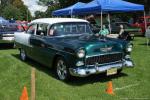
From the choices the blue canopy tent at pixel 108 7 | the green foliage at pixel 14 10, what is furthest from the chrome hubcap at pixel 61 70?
the green foliage at pixel 14 10

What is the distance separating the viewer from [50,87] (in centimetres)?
784

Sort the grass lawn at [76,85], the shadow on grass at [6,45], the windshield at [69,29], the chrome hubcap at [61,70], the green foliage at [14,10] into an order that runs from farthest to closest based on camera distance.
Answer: the green foliage at [14,10] < the shadow on grass at [6,45] < the windshield at [69,29] < the chrome hubcap at [61,70] < the grass lawn at [76,85]

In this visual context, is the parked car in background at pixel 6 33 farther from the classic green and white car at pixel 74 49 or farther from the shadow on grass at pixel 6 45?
the classic green and white car at pixel 74 49

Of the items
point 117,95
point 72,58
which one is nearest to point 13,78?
point 72,58

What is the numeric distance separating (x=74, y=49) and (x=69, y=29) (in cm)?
187

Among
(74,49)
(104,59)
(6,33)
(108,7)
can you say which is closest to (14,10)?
(108,7)

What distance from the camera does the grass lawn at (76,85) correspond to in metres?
7.08

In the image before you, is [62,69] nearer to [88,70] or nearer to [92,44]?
[88,70]

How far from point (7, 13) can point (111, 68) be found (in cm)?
7476

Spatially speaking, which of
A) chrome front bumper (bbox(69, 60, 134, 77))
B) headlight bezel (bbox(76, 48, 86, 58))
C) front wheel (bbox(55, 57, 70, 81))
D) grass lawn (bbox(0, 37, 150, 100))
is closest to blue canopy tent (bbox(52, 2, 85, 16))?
grass lawn (bbox(0, 37, 150, 100))

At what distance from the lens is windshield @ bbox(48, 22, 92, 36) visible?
9.20 meters

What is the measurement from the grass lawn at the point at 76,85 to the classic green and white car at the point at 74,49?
344mm

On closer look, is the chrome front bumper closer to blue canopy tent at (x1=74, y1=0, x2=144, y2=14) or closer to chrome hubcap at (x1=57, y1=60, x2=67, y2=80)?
chrome hubcap at (x1=57, y1=60, x2=67, y2=80)

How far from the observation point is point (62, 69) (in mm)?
8375
